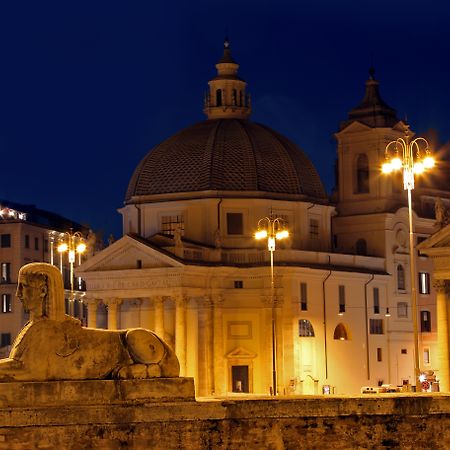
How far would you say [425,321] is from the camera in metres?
113

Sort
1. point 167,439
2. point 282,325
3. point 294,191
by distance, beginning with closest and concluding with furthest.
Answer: point 167,439
point 282,325
point 294,191

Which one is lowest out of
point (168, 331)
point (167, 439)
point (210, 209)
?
point (167, 439)

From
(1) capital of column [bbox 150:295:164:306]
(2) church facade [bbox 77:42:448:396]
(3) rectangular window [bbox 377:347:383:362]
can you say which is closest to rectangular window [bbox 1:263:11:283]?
(2) church facade [bbox 77:42:448:396]

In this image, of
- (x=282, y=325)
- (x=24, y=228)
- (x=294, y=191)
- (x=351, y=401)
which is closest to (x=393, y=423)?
(x=351, y=401)

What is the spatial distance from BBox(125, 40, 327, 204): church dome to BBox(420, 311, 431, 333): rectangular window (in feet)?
33.8

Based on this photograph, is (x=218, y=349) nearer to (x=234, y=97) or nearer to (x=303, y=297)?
(x=303, y=297)

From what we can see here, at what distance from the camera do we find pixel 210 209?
107m

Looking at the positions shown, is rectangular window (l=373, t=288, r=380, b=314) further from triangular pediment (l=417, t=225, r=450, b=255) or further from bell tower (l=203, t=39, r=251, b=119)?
triangular pediment (l=417, t=225, r=450, b=255)

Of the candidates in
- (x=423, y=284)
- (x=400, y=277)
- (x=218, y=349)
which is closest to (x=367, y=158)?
(x=400, y=277)

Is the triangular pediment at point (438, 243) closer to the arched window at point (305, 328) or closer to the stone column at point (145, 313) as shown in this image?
the arched window at point (305, 328)

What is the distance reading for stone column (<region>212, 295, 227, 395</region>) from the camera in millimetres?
100831

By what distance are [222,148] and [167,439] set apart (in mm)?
76707

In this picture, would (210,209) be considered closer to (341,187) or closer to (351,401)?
(341,187)

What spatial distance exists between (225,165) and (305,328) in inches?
462
